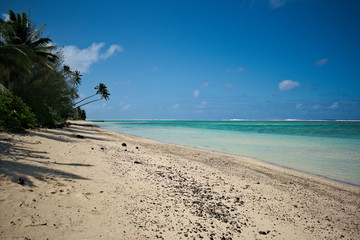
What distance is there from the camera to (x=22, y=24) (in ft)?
68.9

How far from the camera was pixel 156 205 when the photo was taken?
3.60m

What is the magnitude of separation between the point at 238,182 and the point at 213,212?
2.41m

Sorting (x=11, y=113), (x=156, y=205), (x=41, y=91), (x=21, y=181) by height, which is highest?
(x=41, y=91)

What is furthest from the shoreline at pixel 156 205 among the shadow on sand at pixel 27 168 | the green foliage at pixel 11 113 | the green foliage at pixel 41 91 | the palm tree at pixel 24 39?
the palm tree at pixel 24 39

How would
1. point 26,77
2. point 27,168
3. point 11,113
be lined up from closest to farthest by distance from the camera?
point 27,168, point 11,113, point 26,77

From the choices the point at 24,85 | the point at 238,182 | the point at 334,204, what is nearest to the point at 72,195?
the point at 238,182

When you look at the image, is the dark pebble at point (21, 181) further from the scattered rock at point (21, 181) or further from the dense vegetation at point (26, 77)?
the dense vegetation at point (26, 77)

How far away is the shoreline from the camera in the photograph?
2721mm

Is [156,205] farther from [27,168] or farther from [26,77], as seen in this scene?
[26,77]

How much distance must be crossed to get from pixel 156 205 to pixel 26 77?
20.9 metres

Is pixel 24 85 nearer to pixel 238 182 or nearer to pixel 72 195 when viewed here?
pixel 72 195

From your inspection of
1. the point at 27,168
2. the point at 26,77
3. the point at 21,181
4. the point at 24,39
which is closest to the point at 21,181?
the point at 21,181

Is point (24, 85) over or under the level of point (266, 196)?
over

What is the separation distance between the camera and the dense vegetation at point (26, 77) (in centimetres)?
976
